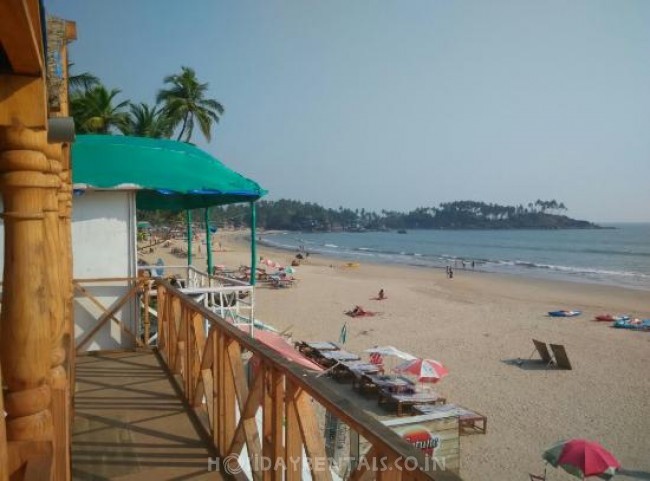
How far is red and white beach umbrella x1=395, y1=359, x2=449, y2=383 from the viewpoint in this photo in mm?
11156

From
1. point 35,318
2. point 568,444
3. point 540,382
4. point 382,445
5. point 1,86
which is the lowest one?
point 540,382

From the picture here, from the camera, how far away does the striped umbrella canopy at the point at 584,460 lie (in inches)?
281

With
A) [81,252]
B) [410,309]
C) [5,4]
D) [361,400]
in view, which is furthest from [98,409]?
[410,309]

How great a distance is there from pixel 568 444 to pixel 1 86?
26.5ft

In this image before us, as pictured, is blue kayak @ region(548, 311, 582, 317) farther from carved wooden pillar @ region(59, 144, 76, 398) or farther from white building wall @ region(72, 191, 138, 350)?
carved wooden pillar @ region(59, 144, 76, 398)

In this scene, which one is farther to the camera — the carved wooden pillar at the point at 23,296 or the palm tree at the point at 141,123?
the palm tree at the point at 141,123

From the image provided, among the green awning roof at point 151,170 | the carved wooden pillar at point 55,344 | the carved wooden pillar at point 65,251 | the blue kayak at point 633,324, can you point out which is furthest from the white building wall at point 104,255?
the blue kayak at point 633,324

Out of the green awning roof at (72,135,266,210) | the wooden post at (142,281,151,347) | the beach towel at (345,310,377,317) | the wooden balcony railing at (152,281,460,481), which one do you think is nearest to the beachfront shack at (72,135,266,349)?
the green awning roof at (72,135,266,210)

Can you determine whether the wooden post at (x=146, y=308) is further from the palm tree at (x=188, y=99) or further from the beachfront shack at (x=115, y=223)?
the palm tree at (x=188, y=99)

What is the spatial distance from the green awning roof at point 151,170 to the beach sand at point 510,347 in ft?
18.9

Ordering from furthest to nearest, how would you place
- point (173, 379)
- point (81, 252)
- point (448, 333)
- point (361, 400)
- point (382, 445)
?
point (448, 333)
point (361, 400)
point (81, 252)
point (173, 379)
point (382, 445)

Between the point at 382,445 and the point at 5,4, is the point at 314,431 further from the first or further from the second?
the point at 5,4

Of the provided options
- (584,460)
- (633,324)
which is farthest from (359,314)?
(584,460)

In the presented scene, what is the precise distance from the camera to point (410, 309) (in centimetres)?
2441
